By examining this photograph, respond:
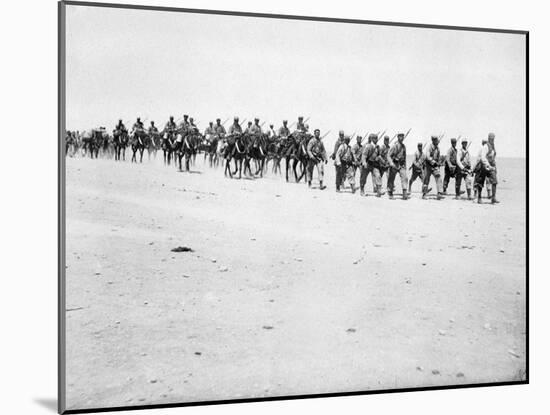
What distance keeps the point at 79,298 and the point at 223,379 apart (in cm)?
90

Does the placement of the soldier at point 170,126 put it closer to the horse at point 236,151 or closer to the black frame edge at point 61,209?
the horse at point 236,151

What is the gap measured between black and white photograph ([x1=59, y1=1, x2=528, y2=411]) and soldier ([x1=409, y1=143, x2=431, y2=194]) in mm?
14

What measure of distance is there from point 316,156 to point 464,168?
3.11 feet

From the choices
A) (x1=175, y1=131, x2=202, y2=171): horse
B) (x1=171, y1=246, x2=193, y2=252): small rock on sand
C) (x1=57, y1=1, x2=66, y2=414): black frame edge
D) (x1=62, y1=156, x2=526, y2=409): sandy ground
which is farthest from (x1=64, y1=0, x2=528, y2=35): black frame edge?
(x1=171, y1=246, x2=193, y2=252): small rock on sand

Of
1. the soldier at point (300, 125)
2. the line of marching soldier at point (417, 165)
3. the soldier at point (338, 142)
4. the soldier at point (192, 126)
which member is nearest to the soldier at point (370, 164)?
the line of marching soldier at point (417, 165)

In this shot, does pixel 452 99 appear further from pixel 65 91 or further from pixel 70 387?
pixel 70 387

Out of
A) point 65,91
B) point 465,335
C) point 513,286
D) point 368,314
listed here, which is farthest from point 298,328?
point 65,91

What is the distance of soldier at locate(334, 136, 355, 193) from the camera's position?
468 centimetres

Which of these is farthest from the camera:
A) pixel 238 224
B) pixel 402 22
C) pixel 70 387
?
pixel 402 22

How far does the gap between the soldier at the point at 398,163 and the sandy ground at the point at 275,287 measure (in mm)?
98

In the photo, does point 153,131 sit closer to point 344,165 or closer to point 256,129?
point 256,129

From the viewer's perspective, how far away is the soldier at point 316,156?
4625 millimetres

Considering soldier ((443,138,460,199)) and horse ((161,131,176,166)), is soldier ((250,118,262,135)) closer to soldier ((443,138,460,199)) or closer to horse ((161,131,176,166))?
horse ((161,131,176,166))

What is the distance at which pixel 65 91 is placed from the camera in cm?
419
